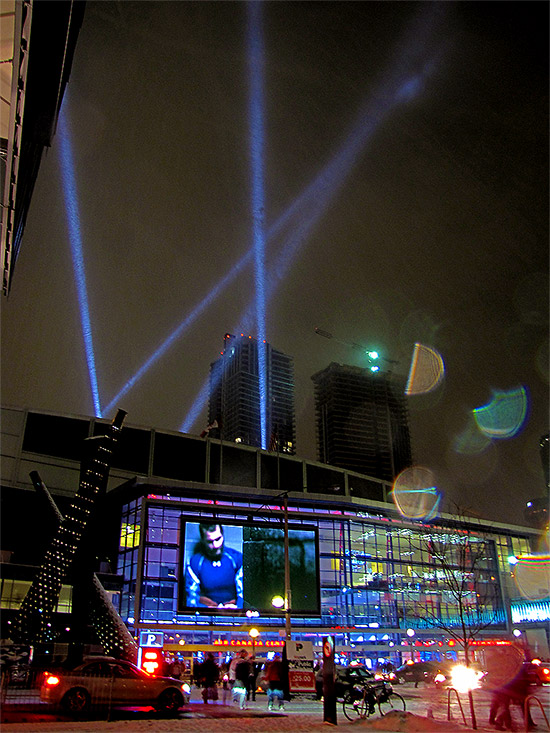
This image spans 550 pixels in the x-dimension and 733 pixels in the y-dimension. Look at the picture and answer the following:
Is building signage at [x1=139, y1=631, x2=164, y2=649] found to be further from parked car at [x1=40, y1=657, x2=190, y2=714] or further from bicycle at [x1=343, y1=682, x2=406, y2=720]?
parked car at [x1=40, y1=657, x2=190, y2=714]

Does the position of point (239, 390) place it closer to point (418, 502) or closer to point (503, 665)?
point (418, 502)

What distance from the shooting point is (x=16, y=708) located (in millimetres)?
15297

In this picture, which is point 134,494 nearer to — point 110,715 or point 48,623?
point 48,623

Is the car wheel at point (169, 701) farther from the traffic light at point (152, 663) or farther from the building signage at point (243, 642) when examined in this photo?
the building signage at point (243, 642)

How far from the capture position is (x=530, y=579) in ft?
214

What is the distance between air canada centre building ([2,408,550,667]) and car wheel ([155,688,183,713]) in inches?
719

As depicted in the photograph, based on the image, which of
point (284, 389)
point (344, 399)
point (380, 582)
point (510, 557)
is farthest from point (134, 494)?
point (344, 399)

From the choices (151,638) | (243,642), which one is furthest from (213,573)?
(243,642)

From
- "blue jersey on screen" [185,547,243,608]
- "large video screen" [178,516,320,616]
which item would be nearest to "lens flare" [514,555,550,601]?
"large video screen" [178,516,320,616]

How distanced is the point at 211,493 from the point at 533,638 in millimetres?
39996

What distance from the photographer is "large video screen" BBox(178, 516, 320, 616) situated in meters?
41.2

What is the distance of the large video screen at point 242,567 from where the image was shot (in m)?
41.2

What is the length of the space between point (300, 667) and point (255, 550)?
966 inches

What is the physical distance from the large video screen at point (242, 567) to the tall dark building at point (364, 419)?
413 feet
